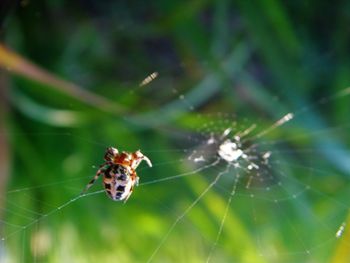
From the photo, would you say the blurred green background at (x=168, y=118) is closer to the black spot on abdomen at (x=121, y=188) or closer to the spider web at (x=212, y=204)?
the spider web at (x=212, y=204)

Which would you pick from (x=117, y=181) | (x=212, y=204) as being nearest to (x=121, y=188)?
(x=117, y=181)

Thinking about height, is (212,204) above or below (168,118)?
below

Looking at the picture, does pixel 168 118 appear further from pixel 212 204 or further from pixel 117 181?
pixel 117 181

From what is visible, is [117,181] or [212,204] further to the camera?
[212,204]

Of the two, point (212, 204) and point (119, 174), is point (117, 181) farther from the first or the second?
point (212, 204)

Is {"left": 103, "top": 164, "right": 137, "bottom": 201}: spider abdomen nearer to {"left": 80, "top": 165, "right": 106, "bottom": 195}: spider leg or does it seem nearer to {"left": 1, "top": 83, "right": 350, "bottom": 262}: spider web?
{"left": 80, "top": 165, "right": 106, "bottom": 195}: spider leg

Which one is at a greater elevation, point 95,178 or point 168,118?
point 168,118

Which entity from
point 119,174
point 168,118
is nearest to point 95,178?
point 119,174
